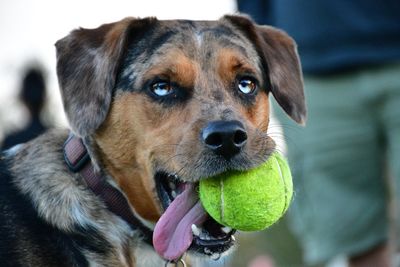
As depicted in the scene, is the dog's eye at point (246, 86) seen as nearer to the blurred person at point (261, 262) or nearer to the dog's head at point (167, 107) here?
the dog's head at point (167, 107)

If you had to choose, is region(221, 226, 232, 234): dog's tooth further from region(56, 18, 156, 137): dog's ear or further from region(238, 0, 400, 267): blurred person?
region(238, 0, 400, 267): blurred person

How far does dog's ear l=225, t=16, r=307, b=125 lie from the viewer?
5363 millimetres

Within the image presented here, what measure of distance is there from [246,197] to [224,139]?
0.89 ft


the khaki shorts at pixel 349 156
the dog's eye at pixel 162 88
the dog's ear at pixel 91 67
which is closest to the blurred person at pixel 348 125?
the khaki shorts at pixel 349 156

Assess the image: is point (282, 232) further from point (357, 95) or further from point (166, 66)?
point (166, 66)

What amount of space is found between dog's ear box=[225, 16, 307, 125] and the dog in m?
0.10

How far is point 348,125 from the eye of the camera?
20.8 feet

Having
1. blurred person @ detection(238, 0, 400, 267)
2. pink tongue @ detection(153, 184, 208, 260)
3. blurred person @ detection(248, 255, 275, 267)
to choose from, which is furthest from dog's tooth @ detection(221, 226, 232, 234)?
blurred person @ detection(248, 255, 275, 267)

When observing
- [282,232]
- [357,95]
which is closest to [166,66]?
[357,95]

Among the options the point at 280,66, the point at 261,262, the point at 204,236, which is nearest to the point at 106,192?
the point at 204,236

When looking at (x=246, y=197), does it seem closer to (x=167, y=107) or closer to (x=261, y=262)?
(x=167, y=107)

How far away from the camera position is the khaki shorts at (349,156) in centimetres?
620

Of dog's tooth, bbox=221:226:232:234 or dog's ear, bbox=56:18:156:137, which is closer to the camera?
dog's tooth, bbox=221:226:232:234

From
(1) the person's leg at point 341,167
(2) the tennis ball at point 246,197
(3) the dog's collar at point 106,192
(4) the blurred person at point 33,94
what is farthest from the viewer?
(4) the blurred person at point 33,94
